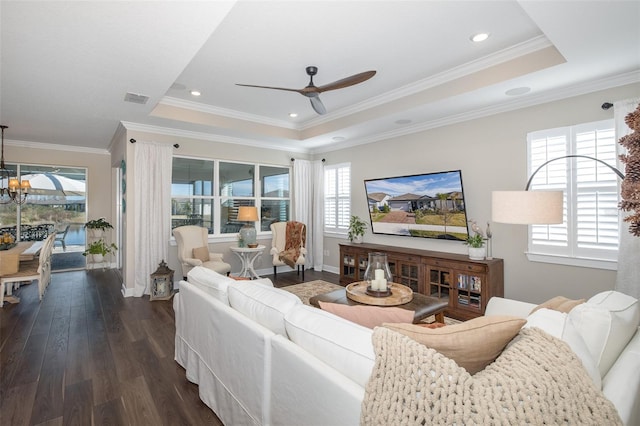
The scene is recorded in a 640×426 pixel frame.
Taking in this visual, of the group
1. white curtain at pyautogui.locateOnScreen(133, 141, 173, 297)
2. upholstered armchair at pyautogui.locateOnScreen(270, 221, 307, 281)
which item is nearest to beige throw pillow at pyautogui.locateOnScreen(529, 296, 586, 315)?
upholstered armchair at pyautogui.locateOnScreen(270, 221, 307, 281)

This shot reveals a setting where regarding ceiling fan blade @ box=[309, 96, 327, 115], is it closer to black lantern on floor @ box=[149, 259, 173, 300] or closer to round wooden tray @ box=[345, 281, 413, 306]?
round wooden tray @ box=[345, 281, 413, 306]

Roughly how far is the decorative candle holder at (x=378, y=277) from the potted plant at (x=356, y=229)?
2.73 m

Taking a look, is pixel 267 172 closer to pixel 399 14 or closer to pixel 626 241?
pixel 399 14

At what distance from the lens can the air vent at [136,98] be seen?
3.70 meters

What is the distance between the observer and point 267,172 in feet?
21.3

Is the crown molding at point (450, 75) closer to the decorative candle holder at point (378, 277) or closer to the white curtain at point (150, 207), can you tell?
the decorative candle holder at point (378, 277)

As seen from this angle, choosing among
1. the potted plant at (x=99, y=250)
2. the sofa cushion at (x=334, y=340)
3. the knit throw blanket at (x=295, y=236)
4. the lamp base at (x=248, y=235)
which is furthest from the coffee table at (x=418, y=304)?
the potted plant at (x=99, y=250)

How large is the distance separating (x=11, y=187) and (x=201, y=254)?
3942 millimetres

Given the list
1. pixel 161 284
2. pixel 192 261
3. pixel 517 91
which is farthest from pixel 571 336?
pixel 161 284

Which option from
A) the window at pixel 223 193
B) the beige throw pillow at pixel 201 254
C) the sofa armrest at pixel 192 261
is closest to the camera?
the sofa armrest at pixel 192 261

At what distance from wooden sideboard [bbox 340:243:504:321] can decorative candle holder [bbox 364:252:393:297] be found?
146cm

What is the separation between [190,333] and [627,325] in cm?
263

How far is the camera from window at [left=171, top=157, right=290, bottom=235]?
18.4ft

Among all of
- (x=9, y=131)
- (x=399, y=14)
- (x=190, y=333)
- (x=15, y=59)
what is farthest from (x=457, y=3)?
(x=9, y=131)
